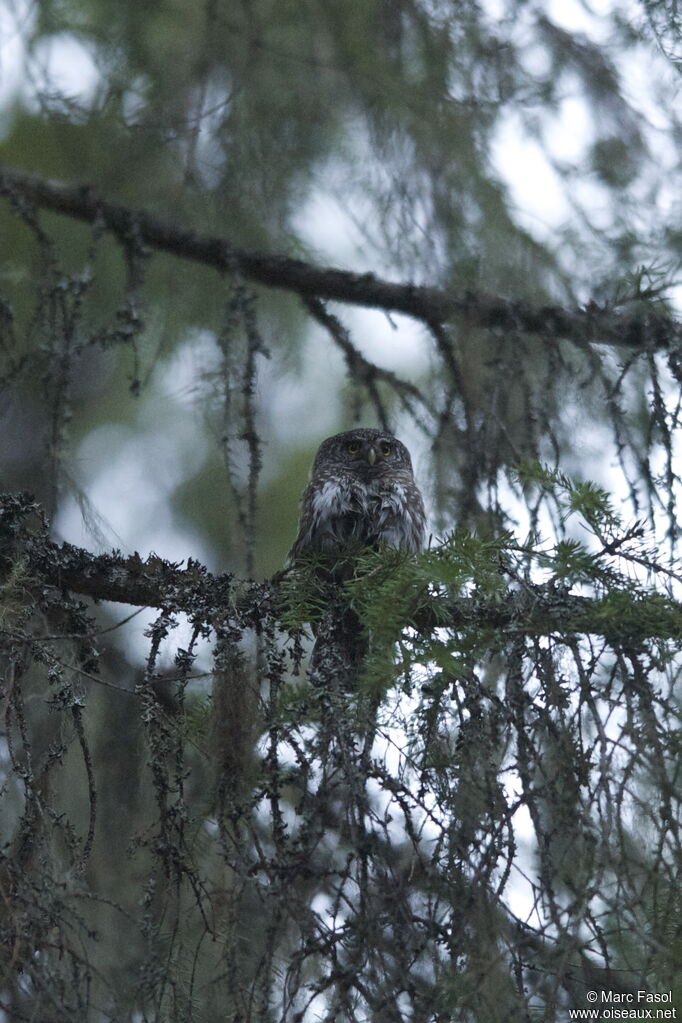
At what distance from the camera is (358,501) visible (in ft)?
14.0

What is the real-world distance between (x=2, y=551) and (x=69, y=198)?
160cm

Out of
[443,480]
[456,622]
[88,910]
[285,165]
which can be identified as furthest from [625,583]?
[285,165]

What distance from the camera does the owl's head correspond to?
4539 mm

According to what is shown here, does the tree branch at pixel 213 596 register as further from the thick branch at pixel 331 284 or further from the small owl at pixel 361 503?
the thick branch at pixel 331 284

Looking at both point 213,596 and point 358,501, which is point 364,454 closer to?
point 358,501

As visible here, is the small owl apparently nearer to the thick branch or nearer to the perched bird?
the perched bird

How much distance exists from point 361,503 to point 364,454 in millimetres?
405

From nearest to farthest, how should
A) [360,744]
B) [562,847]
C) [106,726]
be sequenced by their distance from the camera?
[562,847]
[360,744]
[106,726]

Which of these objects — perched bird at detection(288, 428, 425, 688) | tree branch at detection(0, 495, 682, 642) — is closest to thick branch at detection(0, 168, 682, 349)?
perched bird at detection(288, 428, 425, 688)

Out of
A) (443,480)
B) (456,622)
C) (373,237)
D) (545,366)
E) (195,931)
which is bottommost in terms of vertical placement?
(195,931)

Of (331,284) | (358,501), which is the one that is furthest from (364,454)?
(331,284)

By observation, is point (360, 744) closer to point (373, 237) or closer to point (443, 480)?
point (443, 480)

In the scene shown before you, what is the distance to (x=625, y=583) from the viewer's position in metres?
2.24

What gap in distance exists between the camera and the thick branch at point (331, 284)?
11.8 ft
